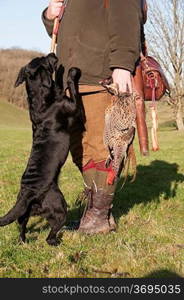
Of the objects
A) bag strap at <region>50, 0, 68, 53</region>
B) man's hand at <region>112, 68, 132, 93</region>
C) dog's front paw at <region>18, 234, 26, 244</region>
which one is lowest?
dog's front paw at <region>18, 234, 26, 244</region>

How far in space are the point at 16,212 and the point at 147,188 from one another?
13.4 ft

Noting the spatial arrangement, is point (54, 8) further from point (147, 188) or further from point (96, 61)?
point (147, 188)

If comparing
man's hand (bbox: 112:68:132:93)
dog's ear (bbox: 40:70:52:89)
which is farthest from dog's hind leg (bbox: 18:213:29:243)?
man's hand (bbox: 112:68:132:93)

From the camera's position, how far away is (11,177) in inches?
350

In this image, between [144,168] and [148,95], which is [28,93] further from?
[144,168]

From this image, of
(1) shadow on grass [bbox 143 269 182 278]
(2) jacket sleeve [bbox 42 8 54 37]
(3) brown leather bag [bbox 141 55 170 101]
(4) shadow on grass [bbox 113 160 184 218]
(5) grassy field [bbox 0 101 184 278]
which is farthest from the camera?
(4) shadow on grass [bbox 113 160 184 218]

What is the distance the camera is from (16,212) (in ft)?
13.2

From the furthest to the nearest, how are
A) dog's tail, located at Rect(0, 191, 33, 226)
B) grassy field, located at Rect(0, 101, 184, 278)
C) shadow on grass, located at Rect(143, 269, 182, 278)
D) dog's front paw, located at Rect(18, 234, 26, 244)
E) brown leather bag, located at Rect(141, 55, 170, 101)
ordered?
brown leather bag, located at Rect(141, 55, 170, 101)
dog's front paw, located at Rect(18, 234, 26, 244)
dog's tail, located at Rect(0, 191, 33, 226)
grassy field, located at Rect(0, 101, 184, 278)
shadow on grass, located at Rect(143, 269, 182, 278)

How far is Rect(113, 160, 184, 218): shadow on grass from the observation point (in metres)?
6.39

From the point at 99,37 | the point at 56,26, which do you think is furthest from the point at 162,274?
the point at 56,26

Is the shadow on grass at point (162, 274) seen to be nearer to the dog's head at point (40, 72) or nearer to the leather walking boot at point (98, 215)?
the leather walking boot at point (98, 215)

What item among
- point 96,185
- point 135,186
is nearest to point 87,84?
point 96,185

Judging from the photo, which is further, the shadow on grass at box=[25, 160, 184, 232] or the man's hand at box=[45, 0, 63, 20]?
the shadow on grass at box=[25, 160, 184, 232]

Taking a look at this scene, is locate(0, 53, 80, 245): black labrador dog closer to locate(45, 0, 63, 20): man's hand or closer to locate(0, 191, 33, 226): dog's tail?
locate(0, 191, 33, 226): dog's tail
